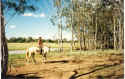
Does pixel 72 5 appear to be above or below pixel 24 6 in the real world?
above

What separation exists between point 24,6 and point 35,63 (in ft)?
4.83

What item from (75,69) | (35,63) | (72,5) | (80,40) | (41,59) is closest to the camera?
(75,69)

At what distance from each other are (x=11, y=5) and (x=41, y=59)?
1.73m

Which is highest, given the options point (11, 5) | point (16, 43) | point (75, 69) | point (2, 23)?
point (11, 5)

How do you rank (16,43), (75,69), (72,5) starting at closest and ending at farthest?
(16,43) → (75,69) → (72,5)

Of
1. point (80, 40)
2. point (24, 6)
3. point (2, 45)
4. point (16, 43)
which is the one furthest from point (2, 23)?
point (80, 40)

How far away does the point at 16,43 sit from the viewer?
2197 millimetres

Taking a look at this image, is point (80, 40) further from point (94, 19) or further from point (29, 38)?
point (29, 38)

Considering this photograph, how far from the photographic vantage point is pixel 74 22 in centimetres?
529

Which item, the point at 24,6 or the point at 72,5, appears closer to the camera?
the point at 24,6

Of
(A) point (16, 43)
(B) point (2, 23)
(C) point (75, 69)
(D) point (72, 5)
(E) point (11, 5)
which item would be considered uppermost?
(D) point (72, 5)

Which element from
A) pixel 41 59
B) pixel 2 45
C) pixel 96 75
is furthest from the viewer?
pixel 41 59

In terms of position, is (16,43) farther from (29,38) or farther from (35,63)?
(35,63)

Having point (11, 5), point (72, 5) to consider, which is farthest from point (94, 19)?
point (11, 5)
